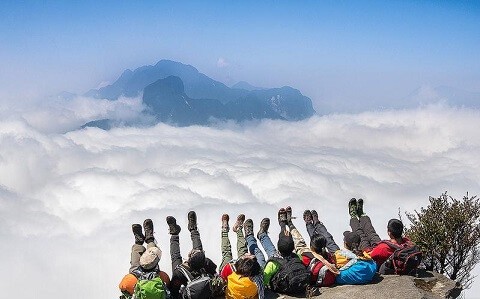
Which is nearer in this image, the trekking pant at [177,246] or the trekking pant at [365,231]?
the trekking pant at [177,246]

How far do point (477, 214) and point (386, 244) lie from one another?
30.7ft

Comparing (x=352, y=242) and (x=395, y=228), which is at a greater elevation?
(x=395, y=228)

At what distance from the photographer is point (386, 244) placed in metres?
11.8

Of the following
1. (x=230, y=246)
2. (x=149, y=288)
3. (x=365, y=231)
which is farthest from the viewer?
(x=365, y=231)

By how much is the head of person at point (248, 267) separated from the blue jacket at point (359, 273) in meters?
2.49

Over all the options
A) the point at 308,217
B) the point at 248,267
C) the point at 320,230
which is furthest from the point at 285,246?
the point at 308,217

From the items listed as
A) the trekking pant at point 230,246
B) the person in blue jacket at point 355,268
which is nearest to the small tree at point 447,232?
the person in blue jacket at point 355,268

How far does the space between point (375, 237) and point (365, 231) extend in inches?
21.7

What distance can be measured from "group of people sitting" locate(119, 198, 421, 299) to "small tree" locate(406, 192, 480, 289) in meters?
5.96

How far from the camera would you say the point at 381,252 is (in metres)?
11.9

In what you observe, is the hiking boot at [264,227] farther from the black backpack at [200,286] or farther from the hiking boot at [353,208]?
the hiking boot at [353,208]

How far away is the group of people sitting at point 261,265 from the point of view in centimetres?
970

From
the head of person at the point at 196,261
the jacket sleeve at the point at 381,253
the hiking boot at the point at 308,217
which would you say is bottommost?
the jacket sleeve at the point at 381,253

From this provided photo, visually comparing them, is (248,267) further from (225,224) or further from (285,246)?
(225,224)
